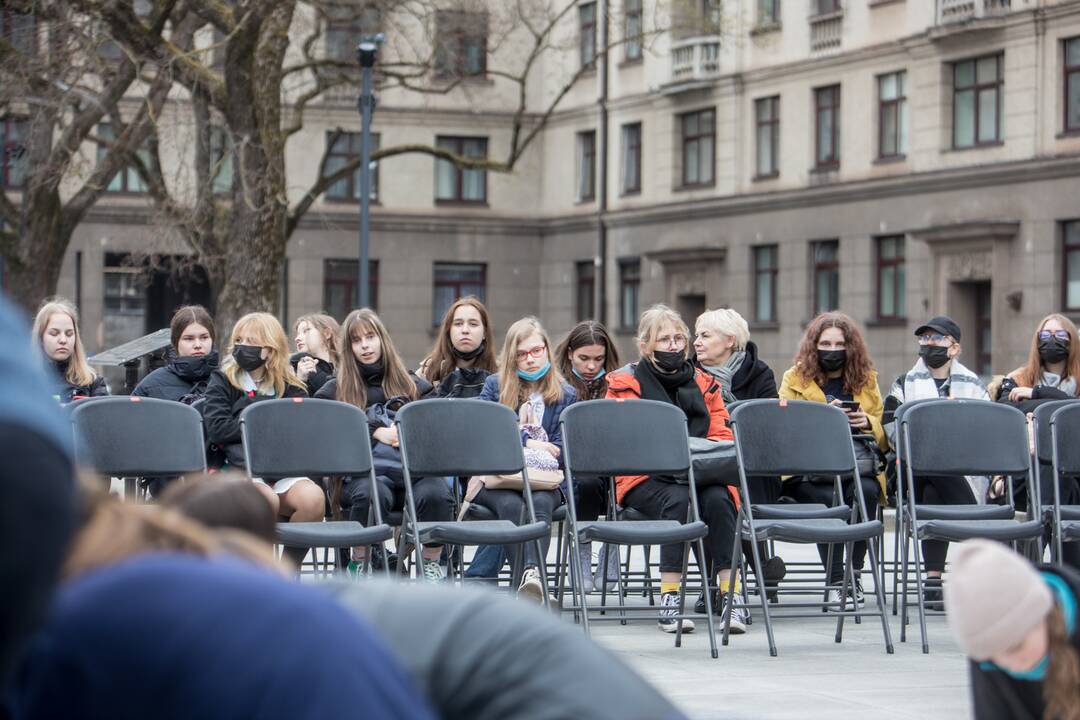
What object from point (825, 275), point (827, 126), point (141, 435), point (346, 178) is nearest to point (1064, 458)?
point (141, 435)

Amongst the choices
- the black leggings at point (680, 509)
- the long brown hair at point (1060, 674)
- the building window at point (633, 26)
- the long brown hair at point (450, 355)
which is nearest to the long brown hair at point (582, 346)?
the long brown hair at point (450, 355)

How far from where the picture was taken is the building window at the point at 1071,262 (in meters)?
33.7

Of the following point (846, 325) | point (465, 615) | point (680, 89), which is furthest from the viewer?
point (680, 89)

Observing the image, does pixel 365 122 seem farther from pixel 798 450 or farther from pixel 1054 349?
pixel 798 450

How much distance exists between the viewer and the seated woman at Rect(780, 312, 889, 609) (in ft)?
34.8

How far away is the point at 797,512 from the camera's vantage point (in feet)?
31.5

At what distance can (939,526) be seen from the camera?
9.00 m

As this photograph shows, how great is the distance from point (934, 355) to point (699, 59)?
32992 mm

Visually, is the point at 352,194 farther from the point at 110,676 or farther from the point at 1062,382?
the point at 110,676

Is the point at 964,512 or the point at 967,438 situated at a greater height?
the point at 967,438

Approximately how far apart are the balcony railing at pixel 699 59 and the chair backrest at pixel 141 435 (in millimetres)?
35085

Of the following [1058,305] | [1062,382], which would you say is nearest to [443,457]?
[1062,382]

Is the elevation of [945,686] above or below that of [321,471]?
below

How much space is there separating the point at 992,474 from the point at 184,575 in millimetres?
8296
